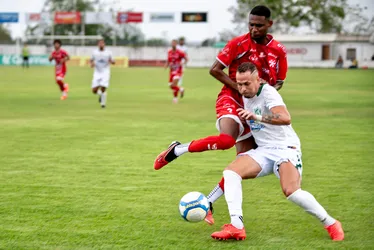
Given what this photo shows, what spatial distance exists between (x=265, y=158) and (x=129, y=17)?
97.0m

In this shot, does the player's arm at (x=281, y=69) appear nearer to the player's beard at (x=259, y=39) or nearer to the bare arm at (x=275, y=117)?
the player's beard at (x=259, y=39)

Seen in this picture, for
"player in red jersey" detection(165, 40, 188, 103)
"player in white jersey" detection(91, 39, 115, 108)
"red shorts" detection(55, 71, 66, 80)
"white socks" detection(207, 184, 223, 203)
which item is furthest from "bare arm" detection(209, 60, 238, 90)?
"red shorts" detection(55, 71, 66, 80)

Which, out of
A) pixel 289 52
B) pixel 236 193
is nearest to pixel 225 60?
pixel 236 193

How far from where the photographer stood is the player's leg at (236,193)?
616 centimetres

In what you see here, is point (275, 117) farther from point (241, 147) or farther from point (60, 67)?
point (60, 67)

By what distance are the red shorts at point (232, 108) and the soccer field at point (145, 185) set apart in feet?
2.84

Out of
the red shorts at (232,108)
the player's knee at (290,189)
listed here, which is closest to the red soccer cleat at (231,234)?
the player's knee at (290,189)

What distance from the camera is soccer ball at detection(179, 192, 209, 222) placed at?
21.2ft

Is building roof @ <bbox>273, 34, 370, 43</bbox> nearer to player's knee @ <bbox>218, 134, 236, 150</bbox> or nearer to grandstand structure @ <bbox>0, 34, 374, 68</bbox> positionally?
grandstand structure @ <bbox>0, 34, 374, 68</bbox>

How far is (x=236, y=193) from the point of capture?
6.23m

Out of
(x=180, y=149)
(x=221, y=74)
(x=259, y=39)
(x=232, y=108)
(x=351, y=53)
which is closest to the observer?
(x=180, y=149)

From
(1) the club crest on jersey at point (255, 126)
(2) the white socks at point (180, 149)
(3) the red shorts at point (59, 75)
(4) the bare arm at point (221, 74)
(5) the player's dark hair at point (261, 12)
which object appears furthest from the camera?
(3) the red shorts at point (59, 75)

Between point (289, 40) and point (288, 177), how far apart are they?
264ft

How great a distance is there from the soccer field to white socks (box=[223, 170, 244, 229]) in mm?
203
